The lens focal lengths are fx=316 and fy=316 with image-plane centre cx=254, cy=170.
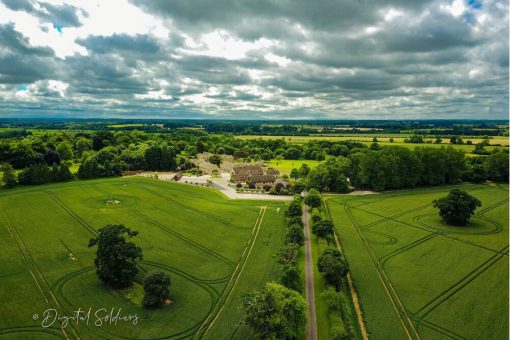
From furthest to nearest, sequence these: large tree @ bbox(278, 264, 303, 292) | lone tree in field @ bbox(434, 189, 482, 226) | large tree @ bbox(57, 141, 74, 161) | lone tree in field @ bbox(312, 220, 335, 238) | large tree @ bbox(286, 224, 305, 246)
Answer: large tree @ bbox(57, 141, 74, 161) → lone tree in field @ bbox(434, 189, 482, 226) → lone tree in field @ bbox(312, 220, 335, 238) → large tree @ bbox(286, 224, 305, 246) → large tree @ bbox(278, 264, 303, 292)

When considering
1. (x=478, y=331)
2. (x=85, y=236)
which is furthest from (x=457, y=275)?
(x=85, y=236)

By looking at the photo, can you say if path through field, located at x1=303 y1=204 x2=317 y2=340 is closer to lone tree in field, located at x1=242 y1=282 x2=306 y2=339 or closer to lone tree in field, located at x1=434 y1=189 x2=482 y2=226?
lone tree in field, located at x1=242 y1=282 x2=306 y2=339

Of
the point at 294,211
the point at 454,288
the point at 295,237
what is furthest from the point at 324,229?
the point at 454,288

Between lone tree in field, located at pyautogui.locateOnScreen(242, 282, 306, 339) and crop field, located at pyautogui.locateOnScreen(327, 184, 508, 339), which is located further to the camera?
crop field, located at pyautogui.locateOnScreen(327, 184, 508, 339)

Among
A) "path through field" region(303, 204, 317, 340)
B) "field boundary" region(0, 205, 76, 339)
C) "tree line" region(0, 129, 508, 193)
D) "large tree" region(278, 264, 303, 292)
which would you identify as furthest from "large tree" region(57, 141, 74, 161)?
"large tree" region(278, 264, 303, 292)

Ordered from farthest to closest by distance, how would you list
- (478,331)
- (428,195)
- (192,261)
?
(428,195) → (192,261) → (478,331)

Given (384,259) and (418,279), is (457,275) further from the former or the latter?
(384,259)
